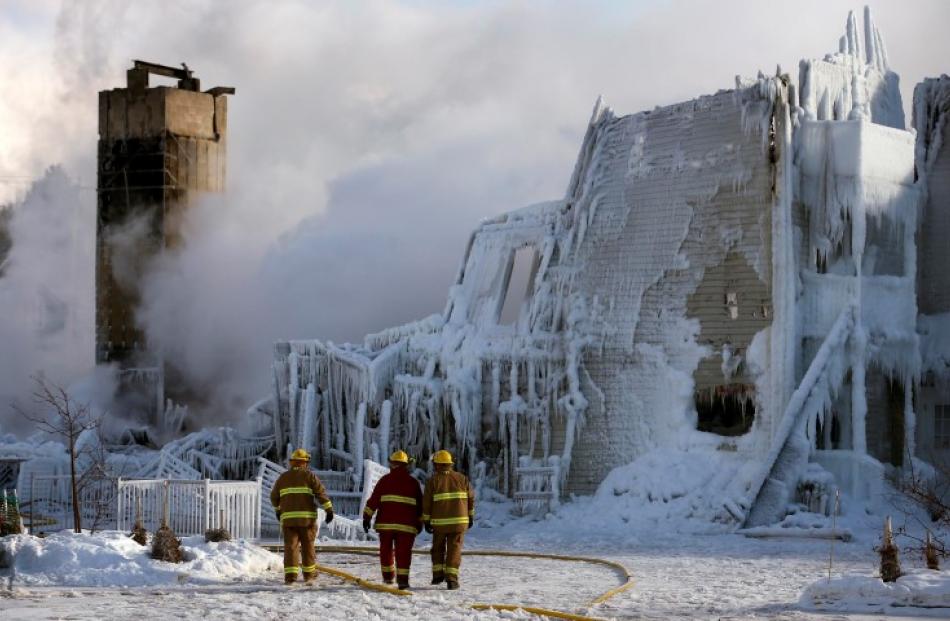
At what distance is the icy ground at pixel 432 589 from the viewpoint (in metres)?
14.9

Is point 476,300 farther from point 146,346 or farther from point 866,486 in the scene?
point 146,346

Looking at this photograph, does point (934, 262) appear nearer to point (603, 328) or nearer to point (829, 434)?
point (829, 434)

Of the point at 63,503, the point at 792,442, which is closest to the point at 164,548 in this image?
the point at 792,442

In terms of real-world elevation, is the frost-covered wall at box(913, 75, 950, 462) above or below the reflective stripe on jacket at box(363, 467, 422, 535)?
above

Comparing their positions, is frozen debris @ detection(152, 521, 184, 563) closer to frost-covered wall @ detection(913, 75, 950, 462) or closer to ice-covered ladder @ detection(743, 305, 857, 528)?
ice-covered ladder @ detection(743, 305, 857, 528)

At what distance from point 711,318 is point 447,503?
1391cm

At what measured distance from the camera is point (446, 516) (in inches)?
674

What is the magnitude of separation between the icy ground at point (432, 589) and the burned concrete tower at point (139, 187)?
2729cm

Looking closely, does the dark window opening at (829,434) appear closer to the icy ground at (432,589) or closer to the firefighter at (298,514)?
the icy ground at (432,589)

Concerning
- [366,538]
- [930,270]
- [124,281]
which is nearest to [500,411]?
[366,538]

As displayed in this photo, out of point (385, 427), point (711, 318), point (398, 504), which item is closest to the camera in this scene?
point (398, 504)

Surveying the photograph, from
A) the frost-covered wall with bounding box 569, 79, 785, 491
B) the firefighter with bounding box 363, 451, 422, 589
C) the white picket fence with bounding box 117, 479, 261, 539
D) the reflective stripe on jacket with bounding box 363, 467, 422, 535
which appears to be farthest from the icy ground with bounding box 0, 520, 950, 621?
the frost-covered wall with bounding box 569, 79, 785, 491

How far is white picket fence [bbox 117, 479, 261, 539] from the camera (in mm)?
23656

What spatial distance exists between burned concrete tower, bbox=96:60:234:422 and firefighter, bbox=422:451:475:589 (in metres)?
31.6
